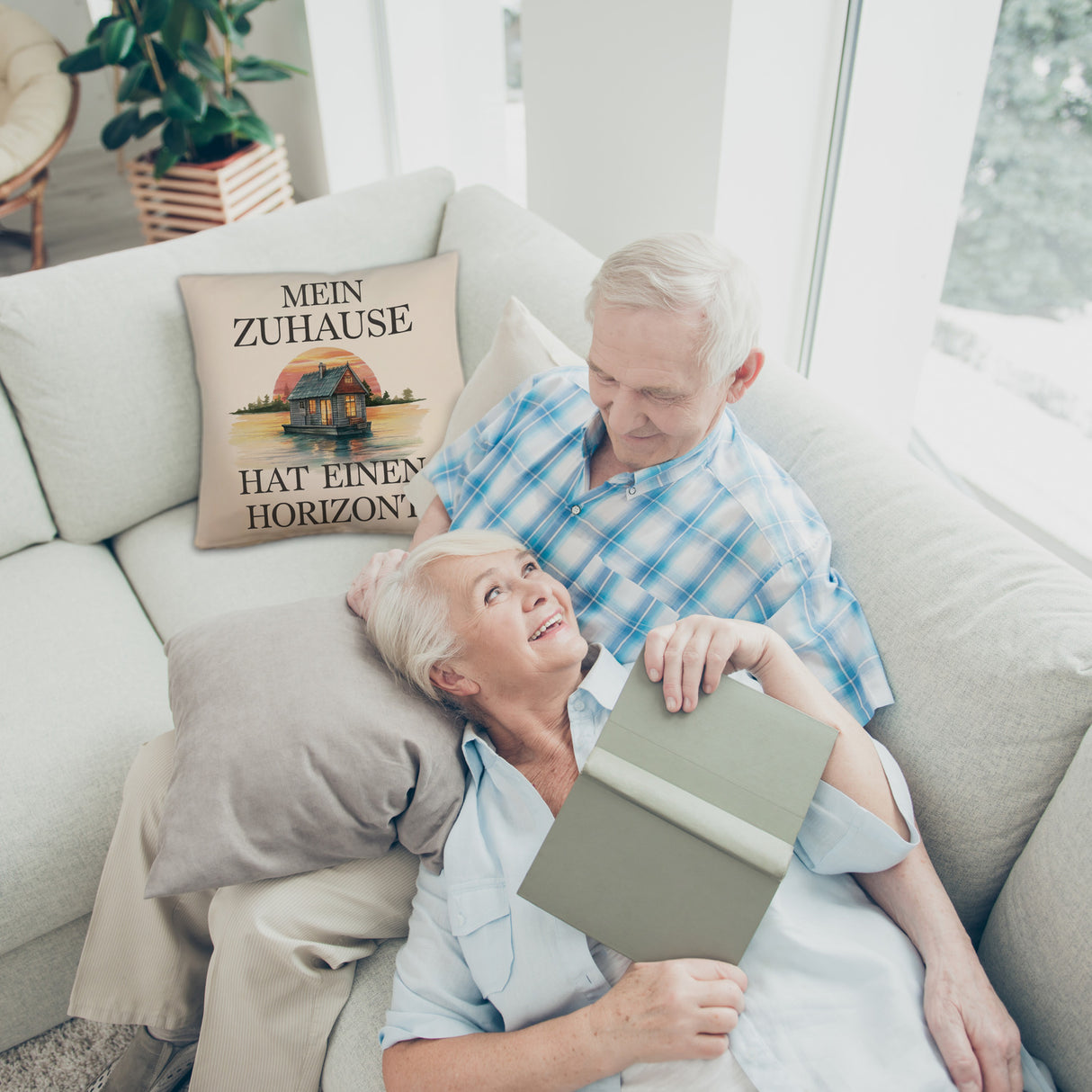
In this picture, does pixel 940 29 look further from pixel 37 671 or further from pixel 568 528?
pixel 37 671

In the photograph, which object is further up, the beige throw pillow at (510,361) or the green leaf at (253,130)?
the green leaf at (253,130)

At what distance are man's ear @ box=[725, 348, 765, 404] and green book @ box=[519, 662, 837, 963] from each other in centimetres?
47

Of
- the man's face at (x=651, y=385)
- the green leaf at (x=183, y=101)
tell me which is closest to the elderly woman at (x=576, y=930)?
the man's face at (x=651, y=385)

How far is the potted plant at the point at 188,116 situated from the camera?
8.74 feet

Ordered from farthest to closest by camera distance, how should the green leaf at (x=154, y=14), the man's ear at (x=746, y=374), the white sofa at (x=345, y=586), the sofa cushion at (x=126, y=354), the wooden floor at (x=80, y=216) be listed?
the wooden floor at (x=80, y=216), the green leaf at (x=154, y=14), the sofa cushion at (x=126, y=354), the man's ear at (x=746, y=374), the white sofa at (x=345, y=586)

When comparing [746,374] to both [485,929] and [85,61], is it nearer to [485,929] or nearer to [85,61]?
[485,929]

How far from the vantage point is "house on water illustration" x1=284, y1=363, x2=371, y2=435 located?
163cm

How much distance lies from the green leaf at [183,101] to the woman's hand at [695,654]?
8.41ft

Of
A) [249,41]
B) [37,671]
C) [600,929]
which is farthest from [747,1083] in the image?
[249,41]

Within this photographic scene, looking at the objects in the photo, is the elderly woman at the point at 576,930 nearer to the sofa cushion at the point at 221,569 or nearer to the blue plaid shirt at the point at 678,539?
the blue plaid shirt at the point at 678,539

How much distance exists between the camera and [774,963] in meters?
0.90

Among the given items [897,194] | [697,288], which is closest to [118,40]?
[897,194]

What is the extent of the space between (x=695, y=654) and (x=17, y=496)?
1.41 metres

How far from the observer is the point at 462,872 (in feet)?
3.22
